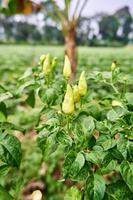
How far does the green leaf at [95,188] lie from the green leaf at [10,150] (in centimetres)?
20

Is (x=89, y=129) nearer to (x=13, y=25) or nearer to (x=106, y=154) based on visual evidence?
(x=106, y=154)

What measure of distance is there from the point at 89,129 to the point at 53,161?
194cm

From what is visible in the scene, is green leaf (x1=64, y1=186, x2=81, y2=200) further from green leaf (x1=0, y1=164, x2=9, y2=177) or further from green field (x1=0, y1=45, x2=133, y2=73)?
green field (x1=0, y1=45, x2=133, y2=73)

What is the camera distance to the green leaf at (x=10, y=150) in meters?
0.97

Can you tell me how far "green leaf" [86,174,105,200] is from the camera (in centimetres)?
88

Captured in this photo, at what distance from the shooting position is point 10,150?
3.22 ft

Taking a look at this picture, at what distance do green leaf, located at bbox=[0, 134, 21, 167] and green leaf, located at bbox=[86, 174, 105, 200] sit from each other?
0.20 m

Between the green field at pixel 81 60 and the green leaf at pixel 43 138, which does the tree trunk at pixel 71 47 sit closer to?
the green field at pixel 81 60

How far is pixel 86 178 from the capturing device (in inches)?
36.3

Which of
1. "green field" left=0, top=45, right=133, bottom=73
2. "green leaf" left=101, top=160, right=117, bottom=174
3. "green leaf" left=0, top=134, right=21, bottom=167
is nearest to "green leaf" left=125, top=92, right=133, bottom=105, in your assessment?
"green leaf" left=101, top=160, right=117, bottom=174

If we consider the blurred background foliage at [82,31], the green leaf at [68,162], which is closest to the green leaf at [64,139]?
the green leaf at [68,162]

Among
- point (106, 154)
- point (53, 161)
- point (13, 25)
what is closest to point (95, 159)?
point (106, 154)

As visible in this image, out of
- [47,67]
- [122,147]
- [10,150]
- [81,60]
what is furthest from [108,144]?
[81,60]

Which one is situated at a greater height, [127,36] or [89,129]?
[89,129]
